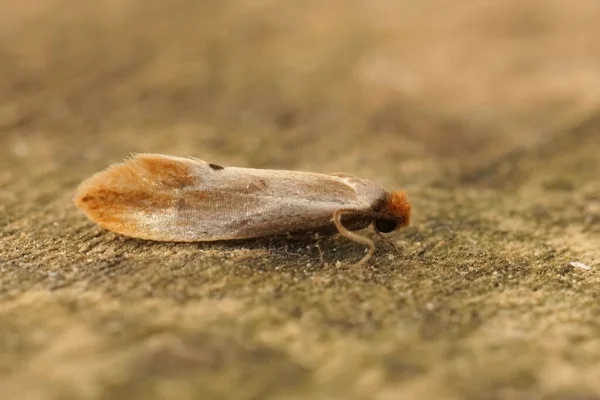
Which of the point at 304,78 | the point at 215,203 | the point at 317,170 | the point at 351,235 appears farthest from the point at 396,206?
the point at 304,78

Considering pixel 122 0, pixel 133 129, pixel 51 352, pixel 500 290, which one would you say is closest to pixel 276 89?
pixel 133 129

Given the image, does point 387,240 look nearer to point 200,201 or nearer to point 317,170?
point 200,201

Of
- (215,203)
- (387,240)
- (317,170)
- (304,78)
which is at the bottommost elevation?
(387,240)

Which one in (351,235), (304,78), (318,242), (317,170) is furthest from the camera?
(304,78)

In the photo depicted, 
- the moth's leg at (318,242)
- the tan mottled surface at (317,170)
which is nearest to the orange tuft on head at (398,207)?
the tan mottled surface at (317,170)

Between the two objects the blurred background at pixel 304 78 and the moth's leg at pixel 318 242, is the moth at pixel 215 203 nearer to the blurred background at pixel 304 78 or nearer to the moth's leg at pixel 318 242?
the moth's leg at pixel 318 242

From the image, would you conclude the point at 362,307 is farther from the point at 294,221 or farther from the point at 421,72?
the point at 421,72

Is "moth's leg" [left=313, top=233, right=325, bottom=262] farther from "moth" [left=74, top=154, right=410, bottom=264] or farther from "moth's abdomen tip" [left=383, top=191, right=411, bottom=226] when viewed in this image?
"moth's abdomen tip" [left=383, top=191, right=411, bottom=226]

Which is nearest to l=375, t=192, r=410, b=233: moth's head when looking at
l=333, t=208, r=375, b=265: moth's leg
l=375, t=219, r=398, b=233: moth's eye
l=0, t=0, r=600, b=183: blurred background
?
l=375, t=219, r=398, b=233: moth's eye
